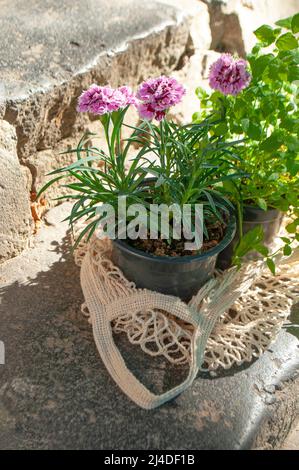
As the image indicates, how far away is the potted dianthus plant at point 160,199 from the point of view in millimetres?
1434

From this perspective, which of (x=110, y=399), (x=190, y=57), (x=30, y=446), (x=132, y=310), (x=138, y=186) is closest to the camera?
(x=30, y=446)

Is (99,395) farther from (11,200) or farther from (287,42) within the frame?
(287,42)

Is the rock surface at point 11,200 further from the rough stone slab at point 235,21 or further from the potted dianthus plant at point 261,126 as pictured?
the rough stone slab at point 235,21

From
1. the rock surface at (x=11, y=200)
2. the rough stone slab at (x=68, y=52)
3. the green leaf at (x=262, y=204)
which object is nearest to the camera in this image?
the green leaf at (x=262, y=204)

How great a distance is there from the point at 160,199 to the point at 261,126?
35 cm

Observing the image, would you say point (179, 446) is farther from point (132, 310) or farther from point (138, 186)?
point (138, 186)

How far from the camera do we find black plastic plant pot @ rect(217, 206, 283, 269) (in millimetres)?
1667

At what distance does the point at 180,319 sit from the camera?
157 centimetres

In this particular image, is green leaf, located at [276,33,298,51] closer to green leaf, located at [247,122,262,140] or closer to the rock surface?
green leaf, located at [247,122,262,140]

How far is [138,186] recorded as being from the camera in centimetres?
164

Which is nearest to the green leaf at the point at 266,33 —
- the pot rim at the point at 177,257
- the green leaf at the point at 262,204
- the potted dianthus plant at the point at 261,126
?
the potted dianthus plant at the point at 261,126

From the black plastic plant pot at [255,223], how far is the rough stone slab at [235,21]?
47.4 inches

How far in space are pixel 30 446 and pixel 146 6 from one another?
173 cm
